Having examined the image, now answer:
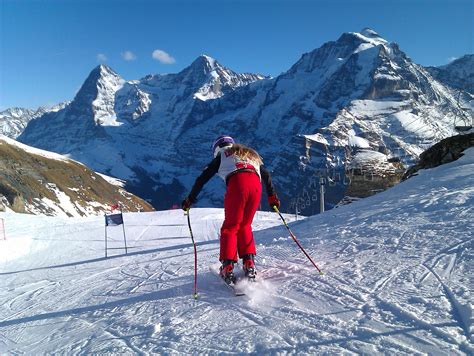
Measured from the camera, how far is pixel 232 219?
20.3ft

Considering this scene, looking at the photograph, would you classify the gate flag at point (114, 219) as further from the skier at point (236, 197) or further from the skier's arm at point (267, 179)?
the skier's arm at point (267, 179)

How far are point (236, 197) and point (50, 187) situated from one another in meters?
137

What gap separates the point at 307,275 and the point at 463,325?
2495 millimetres

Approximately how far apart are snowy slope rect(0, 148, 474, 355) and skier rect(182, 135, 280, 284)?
1.58 feet

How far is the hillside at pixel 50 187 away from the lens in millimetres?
→ 107000

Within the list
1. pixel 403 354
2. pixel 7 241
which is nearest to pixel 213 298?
pixel 403 354

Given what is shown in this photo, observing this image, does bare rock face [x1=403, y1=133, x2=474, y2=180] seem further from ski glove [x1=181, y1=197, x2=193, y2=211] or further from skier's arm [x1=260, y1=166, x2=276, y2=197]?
ski glove [x1=181, y1=197, x2=193, y2=211]

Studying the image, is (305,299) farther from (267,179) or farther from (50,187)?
(50,187)

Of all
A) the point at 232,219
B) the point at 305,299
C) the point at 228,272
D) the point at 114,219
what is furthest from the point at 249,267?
the point at 114,219

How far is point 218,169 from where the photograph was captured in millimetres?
6516

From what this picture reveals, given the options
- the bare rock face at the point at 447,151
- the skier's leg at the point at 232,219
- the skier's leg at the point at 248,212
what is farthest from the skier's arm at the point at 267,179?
the bare rock face at the point at 447,151

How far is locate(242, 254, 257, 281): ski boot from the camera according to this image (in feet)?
20.2

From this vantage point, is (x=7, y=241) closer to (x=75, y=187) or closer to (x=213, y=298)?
(x=213, y=298)

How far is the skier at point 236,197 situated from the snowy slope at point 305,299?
482 millimetres
